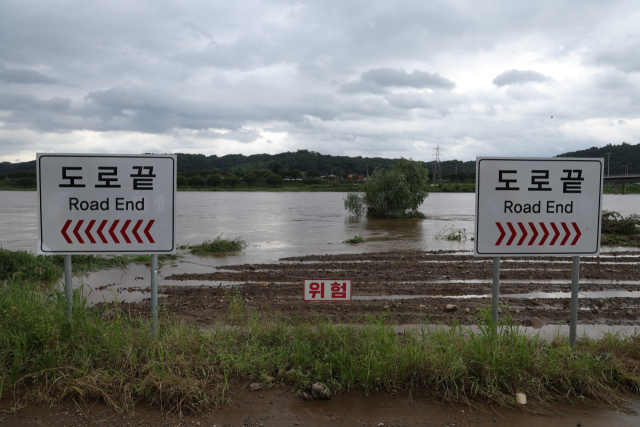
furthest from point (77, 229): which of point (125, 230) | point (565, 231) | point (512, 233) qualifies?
point (565, 231)

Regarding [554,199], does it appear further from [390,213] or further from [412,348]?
[390,213]

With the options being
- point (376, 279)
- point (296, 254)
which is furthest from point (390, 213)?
point (376, 279)

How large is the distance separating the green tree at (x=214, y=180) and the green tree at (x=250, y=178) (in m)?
A: 6.97

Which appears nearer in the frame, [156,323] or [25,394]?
[25,394]

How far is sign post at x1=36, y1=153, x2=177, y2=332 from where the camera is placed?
400cm

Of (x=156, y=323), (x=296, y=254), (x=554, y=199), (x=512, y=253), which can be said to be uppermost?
(x=554, y=199)

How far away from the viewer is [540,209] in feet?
13.4

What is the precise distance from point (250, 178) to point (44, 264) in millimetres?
109588

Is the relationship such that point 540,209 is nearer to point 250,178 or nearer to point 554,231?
point 554,231

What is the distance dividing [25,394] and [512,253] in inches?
172

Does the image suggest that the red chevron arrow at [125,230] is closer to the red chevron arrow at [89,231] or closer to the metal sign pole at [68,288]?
the red chevron arrow at [89,231]

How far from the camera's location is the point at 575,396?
11.1 feet

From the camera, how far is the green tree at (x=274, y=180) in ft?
375

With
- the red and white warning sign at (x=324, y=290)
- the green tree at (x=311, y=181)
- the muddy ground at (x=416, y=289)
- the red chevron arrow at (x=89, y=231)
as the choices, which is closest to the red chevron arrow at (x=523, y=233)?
the muddy ground at (x=416, y=289)
